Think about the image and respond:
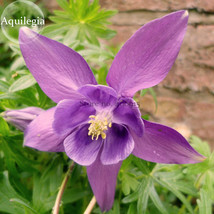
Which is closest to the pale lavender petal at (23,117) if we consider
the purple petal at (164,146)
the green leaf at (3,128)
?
the green leaf at (3,128)

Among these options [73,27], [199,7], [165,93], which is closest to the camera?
[73,27]

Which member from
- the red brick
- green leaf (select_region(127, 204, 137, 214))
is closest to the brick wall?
the red brick

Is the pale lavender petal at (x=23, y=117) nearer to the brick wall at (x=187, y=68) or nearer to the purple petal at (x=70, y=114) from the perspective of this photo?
the purple petal at (x=70, y=114)

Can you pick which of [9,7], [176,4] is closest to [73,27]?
[9,7]

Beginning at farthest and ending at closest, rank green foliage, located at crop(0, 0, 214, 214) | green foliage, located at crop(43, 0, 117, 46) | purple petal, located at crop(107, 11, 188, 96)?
green foliage, located at crop(43, 0, 117, 46), green foliage, located at crop(0, 0, 214, 214), purple petal, located at crop(107, 11, 188, 96)

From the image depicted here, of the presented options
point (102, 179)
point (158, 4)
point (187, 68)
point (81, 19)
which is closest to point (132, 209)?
point (102, 179)

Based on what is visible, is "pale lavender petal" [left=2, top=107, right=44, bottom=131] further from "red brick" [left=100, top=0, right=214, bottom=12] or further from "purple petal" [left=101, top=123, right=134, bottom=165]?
"red brick" [left=100, top=0, right=214, bottom=12]

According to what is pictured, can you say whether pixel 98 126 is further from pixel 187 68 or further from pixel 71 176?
pixel 187 68

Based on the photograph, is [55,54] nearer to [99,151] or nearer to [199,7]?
[99,151]
